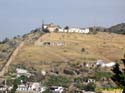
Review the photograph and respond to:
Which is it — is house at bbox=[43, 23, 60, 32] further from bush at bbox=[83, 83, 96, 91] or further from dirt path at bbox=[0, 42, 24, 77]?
bush at bbox=[83, 83, 96, 91]

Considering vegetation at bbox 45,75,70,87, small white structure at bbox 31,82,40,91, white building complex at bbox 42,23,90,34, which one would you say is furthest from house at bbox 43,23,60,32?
small white structure at bbox 31,82,40,91

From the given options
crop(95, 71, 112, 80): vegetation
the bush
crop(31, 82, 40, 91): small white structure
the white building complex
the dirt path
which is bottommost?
the bush

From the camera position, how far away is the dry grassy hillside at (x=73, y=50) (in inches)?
4284

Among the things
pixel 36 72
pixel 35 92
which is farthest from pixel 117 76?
pixel 36 72

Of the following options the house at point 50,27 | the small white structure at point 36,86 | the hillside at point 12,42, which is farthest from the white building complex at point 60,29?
the small white structure at point 36,86

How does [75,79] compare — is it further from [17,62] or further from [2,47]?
[2,47]

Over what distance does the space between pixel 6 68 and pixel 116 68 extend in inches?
3359

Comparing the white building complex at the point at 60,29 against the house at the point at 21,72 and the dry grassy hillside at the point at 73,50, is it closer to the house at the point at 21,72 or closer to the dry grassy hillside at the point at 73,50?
the dry grassy hillside at the point at 73,50

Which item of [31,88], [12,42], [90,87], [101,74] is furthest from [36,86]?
[12,42]

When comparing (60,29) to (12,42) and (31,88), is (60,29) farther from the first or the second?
(31,88)

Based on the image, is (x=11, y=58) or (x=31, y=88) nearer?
(x=31, y=88)

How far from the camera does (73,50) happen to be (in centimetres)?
11650

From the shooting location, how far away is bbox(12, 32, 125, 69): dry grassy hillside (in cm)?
10881

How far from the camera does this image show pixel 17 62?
353 feet
